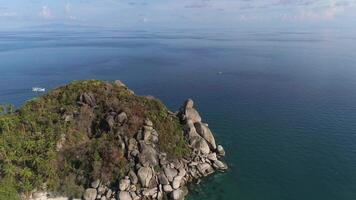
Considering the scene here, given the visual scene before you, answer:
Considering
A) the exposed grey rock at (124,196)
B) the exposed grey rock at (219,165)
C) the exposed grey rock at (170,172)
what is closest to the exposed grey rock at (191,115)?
the exposed grey rock at (219,165)

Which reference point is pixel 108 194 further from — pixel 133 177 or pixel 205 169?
pixel 205 169

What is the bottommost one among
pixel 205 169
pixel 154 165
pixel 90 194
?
pixel 90 194

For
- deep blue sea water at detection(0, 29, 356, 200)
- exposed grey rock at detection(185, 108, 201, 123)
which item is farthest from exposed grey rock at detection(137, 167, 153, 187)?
exposed grey rock at detection(185, 108, 201, 123)

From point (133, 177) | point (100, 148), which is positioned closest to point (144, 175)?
point (133, 177)

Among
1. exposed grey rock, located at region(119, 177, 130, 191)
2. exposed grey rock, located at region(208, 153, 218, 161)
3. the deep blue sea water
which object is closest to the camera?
exposed grey rock, located at region(119, 177, 130, 191)

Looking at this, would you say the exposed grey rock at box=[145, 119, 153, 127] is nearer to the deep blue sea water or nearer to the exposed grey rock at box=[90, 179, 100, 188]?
the exposed grey rock at box=[90, 179, 100, 188]

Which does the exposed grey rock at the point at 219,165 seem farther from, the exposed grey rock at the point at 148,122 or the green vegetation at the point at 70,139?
the exposed grey rock at the point at 148,122

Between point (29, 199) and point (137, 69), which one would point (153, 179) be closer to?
point (29, 199)
